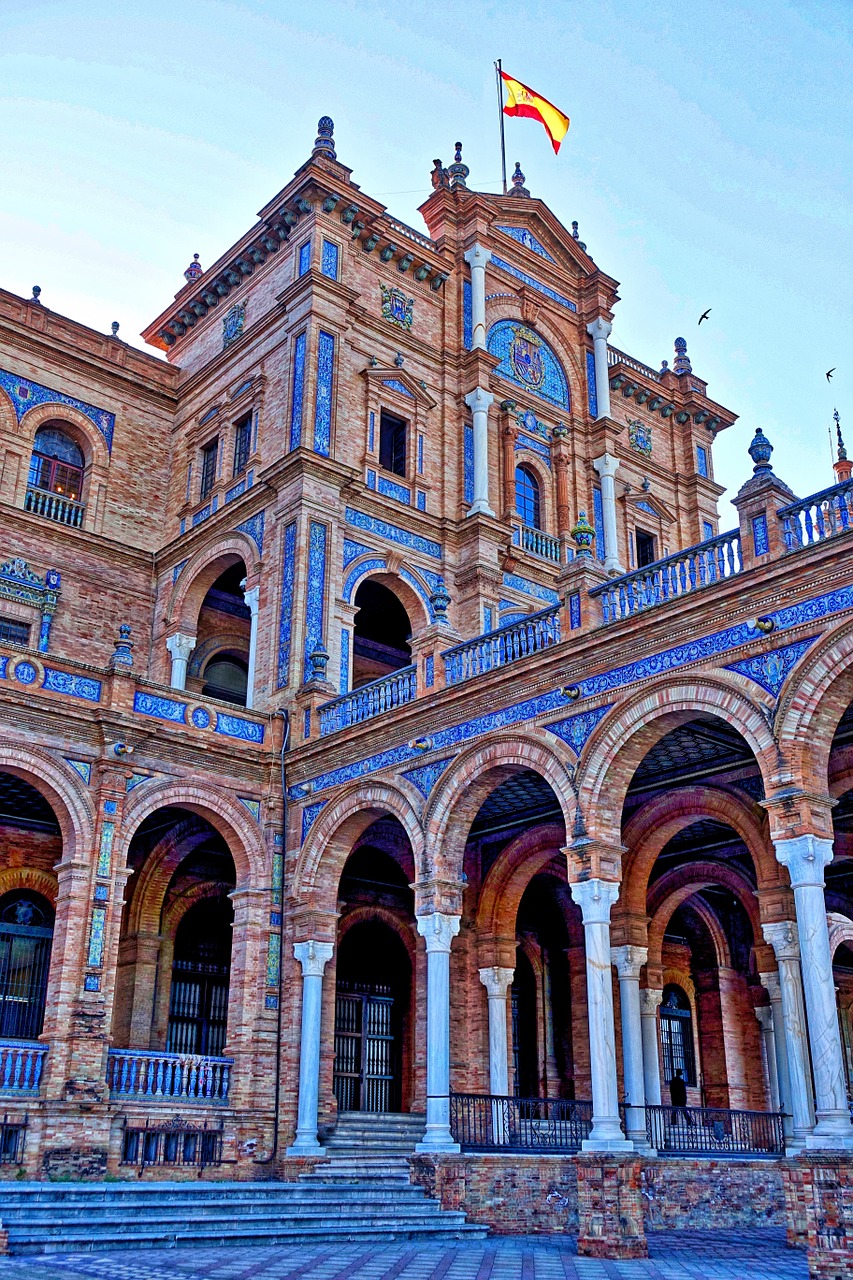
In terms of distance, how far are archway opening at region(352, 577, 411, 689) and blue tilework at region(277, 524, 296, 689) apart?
306 centimetres

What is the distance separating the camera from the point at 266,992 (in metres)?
18.1

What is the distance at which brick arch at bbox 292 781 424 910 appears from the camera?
18.0 m

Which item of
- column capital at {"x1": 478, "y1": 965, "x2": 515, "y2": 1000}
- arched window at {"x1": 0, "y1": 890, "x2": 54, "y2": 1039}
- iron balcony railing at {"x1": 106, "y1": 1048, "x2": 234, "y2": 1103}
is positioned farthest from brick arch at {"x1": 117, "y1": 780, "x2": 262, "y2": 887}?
column capital at {"x1": 478, "y1": 965, "x2": 515, "y2": 1000}

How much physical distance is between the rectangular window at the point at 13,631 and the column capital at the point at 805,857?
47.5 ft

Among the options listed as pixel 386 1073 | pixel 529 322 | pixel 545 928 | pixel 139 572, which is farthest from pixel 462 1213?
pixel 529 322

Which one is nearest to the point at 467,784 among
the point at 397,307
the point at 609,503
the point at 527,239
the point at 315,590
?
the point at 315,590

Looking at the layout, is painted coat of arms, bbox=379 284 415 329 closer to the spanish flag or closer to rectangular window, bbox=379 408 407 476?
rectangular window, bbox=379 408 407 476

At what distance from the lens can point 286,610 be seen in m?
20.6

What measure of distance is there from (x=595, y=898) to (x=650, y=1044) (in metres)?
6.32

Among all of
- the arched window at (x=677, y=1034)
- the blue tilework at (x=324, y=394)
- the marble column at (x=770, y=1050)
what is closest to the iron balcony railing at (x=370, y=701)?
the blue tilework at (x=324, y=394)

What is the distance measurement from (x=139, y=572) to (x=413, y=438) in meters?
5.99

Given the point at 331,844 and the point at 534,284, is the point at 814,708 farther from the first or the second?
the point at 534,284

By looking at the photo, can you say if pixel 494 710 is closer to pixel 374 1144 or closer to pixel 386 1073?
pixel 374 1144

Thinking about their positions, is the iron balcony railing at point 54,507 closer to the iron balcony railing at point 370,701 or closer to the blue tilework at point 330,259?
the blue tilework at point 330,259
